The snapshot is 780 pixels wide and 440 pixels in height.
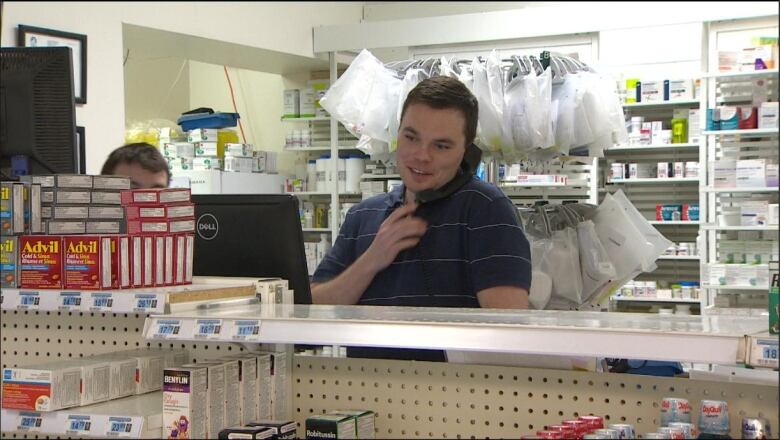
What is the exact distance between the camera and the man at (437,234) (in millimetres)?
2957

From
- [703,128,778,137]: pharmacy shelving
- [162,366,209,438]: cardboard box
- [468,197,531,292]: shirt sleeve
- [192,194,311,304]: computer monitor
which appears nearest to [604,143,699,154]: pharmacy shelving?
[703,128,778,137]: pharmacy shelving

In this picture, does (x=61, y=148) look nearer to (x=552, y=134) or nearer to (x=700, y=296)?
(x=552, y=134)

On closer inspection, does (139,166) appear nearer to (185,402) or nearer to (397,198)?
(397,198)

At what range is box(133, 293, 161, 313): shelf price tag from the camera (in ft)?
7.03

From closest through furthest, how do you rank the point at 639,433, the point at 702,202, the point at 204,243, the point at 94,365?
the point at 639,433
the point at 94,365
the point at 204,243
the point at 702,202

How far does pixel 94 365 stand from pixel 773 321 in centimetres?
150

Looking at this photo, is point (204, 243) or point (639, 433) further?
point (204, 243)

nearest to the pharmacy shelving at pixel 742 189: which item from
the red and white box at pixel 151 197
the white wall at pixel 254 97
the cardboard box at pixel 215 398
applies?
the white wall at pixel 254 97

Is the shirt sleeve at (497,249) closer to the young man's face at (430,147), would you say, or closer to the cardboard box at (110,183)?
the young man's face at (430,147)

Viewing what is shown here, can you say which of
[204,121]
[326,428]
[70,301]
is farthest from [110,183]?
[204,121]

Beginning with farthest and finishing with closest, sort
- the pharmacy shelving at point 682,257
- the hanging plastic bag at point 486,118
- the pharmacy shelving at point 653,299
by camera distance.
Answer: the pharmacy shelving at point 653,299, the pharmacy shelving at point 682,257, the hanging plastic bag at point 486,118

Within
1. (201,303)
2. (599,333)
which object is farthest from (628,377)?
(201,303)

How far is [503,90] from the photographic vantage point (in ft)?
14.3

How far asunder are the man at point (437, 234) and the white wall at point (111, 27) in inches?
118
